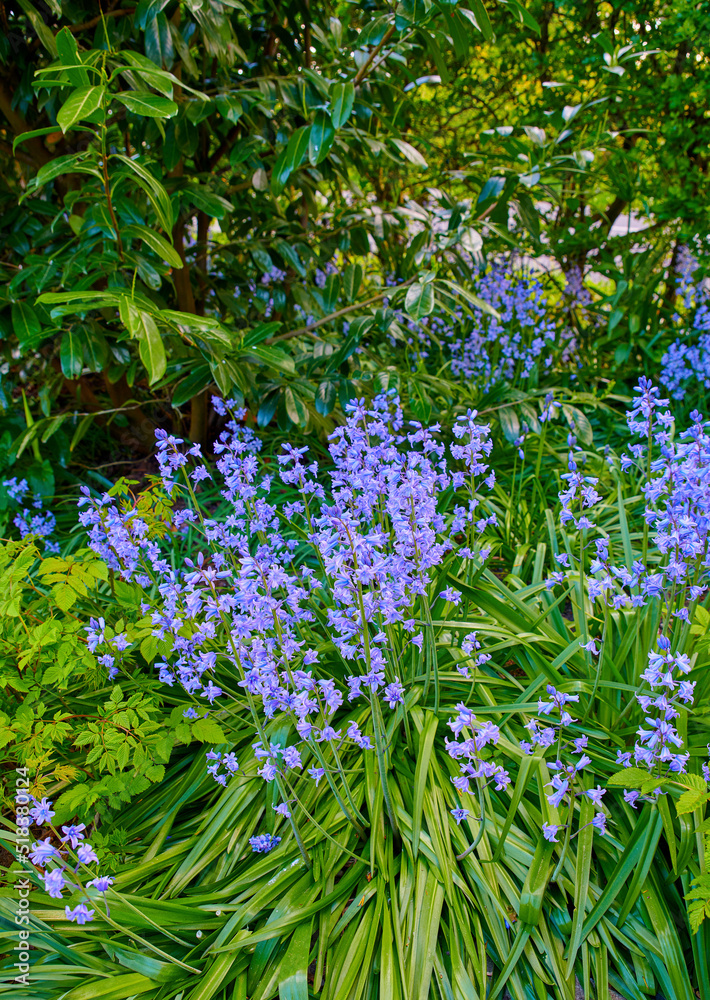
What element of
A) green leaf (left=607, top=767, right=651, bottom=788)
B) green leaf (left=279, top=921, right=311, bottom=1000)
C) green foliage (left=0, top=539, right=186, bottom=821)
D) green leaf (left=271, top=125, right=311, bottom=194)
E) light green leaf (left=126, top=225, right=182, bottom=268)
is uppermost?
green leaf (left=271, top=125, right=311, bottom=194)

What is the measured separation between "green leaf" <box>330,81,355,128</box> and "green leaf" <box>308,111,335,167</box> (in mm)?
46

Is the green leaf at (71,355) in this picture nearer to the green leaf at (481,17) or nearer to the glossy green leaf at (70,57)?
the glossy green leaf at (70,57)

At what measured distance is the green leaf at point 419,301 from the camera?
238cm

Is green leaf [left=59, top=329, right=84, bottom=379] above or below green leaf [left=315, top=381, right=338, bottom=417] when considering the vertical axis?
below

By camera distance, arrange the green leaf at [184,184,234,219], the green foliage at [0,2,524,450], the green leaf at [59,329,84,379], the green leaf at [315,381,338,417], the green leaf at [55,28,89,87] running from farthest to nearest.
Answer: the green leaf at [315,381,338,417] → the green leaf at [184,184,234,219] → the green leaf at [59,329,84,379] → the green foliage at [0,2,524,450] → the green leaf at [55,28,89,87]

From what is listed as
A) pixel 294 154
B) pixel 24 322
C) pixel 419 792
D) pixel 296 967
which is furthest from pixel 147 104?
pixel 296 967

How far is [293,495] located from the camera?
11.0ft

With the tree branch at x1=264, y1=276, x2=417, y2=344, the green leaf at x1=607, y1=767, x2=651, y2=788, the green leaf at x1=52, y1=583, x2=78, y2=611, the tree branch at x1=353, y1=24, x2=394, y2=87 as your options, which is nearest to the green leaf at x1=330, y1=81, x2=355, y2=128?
the tree branch at x1=353, y1=24, x2=394, y2=87

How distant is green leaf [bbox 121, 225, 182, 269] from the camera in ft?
7.09

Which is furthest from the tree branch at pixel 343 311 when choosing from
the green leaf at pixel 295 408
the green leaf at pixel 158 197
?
the green leaf at pixel 158 197

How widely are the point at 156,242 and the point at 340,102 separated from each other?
2.78 feet

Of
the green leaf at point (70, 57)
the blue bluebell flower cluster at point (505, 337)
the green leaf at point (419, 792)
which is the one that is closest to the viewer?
the green leaf at point (419, 792)

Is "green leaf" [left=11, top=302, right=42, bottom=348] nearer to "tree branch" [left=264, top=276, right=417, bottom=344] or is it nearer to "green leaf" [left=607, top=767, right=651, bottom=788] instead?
"tree branch" [left=264, top=276, right=417, bottom=344]

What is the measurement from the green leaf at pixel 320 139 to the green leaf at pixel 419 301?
0.59 metres
